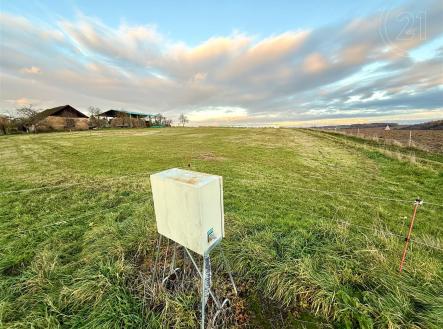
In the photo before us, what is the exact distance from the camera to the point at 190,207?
168 cm

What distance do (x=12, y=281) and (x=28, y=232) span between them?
1.54 m

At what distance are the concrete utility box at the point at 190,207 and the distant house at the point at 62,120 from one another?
4422 cm

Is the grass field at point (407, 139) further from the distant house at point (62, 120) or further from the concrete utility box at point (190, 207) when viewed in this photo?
the distant house at point (62, 120)

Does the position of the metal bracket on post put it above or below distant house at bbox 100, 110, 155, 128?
below

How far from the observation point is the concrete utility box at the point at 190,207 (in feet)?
5.39

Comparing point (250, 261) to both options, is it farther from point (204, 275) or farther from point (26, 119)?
point (26, 119)

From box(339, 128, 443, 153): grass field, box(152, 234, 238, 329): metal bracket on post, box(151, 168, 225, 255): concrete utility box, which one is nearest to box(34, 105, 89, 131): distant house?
box(152, 234, 238, 329): metal bracket on post

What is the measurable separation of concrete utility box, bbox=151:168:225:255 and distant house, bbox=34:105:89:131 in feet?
145

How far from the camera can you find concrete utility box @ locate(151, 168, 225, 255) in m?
1.64

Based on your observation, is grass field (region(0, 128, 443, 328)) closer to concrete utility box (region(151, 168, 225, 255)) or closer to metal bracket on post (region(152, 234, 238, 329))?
metal bracket on post (region(152, 234, 238, 329))

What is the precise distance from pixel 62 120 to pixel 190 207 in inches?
1823

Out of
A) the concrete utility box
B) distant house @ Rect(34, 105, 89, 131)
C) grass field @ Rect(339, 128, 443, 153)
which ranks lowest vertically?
grass field @ Rect(339, 128, 443, 153)

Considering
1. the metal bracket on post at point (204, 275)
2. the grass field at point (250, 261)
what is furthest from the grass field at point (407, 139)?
the metal bracket on post at point (204, 275)

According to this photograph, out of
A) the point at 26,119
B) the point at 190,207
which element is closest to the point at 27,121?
the point at 26,119
